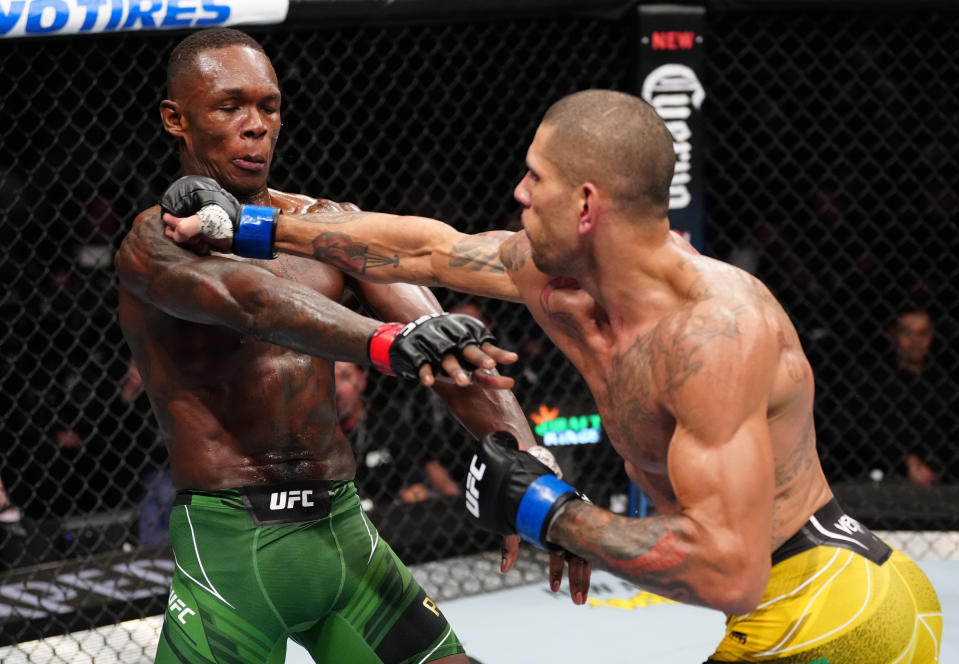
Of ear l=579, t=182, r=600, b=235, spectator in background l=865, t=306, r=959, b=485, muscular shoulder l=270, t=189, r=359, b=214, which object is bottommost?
spectator in background l=865, t=306, r=959, b=485

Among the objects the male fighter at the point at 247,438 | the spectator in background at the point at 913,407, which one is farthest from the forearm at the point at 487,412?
the spectator in background at the point at 913,407

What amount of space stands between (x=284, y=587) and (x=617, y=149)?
908 mm

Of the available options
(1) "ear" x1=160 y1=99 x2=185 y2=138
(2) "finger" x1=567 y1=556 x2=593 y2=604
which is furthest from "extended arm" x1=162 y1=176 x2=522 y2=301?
(2) "finger" x1=567 y1=556 x2=593 y2=604

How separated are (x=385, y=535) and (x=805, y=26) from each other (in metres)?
2.55

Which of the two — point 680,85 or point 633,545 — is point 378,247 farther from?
point 680,85

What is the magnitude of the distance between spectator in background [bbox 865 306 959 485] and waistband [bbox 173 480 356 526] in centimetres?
266

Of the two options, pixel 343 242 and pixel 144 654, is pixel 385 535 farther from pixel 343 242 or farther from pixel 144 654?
pixel 343 242

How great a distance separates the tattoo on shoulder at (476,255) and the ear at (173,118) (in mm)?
542

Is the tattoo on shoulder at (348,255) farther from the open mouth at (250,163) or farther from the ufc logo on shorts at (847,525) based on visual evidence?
the ufc logo on shorts at (847,525)

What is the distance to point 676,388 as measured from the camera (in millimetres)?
1498

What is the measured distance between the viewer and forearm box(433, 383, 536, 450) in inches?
79.6

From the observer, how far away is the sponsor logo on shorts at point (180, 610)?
6.15ft

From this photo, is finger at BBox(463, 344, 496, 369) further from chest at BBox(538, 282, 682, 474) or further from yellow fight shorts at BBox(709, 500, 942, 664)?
yellow fight shorts at BBox(709, 500, 942, 664)

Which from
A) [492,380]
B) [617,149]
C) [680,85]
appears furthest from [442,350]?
[680,85]
